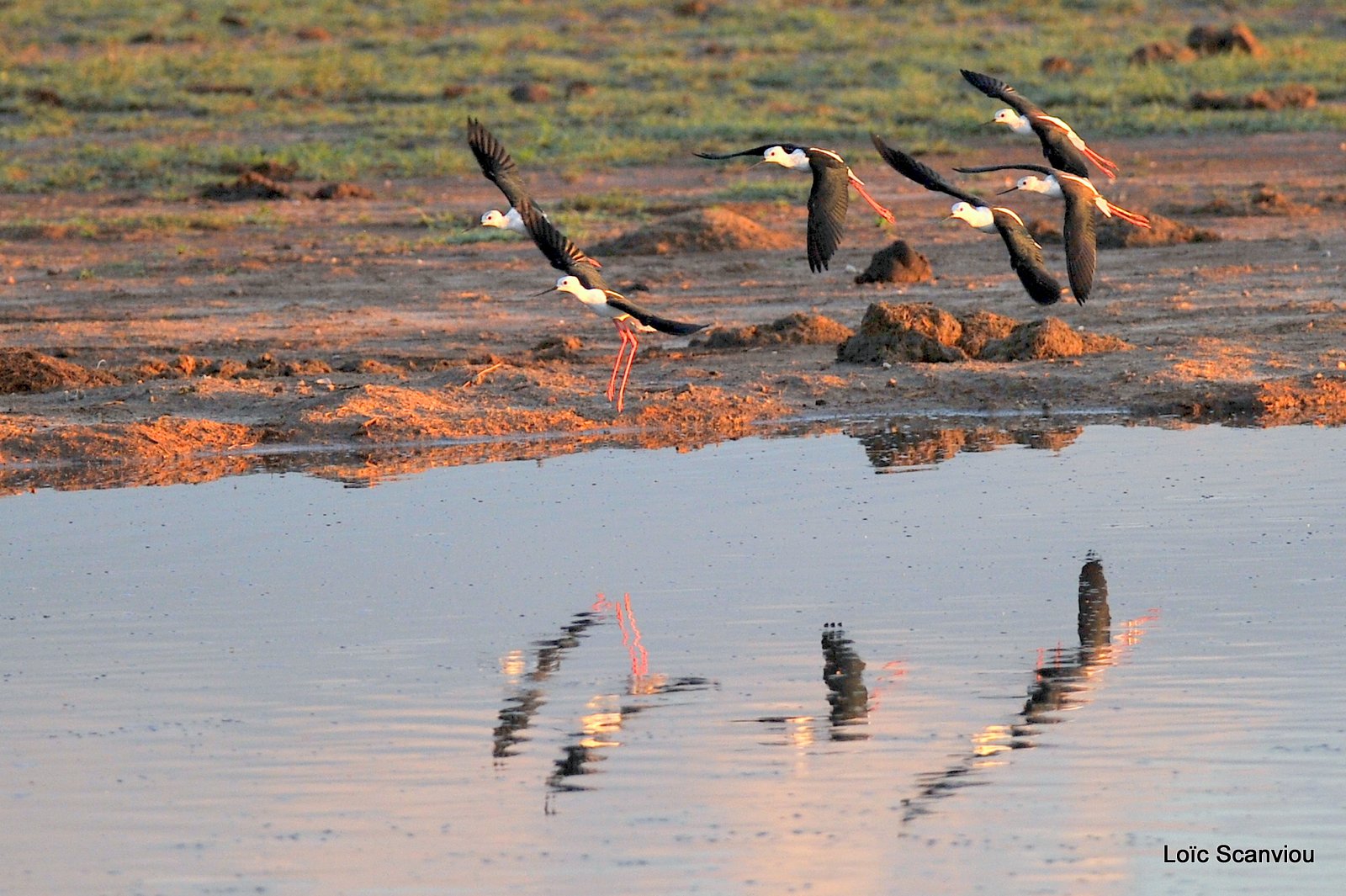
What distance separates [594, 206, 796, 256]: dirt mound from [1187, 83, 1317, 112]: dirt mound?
9891mm

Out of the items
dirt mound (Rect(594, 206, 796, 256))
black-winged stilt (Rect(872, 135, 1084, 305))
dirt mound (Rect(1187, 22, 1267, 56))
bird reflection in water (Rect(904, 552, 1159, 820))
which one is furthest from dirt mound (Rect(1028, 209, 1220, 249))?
dirt mound (Rect(1187, 22, 1267, 56))

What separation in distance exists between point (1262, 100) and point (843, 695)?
2037cm

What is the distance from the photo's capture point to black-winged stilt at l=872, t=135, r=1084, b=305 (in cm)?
1086

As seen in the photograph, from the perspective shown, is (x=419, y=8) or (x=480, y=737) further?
(x=419, y=8)

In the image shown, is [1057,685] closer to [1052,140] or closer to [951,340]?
[1052,140]

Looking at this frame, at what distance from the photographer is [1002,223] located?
1143 cm

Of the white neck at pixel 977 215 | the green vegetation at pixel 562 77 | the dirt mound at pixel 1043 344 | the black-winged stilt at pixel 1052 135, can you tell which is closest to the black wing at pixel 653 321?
the white neck at pixel 977 215

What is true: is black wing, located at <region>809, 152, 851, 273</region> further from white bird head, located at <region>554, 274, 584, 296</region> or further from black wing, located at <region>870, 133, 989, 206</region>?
white bird head, located at <region>554, 274, 584, 296</region>

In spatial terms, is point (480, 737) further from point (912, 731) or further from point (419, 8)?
point (419, 8)

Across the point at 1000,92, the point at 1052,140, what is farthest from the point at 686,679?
the point at 1052,140

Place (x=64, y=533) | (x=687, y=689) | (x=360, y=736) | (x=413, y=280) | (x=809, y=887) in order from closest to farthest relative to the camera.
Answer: (x=809, y=887) < (x=360, y=736) < (x=687, y=689) < (x=64, y=533) < (x=413, y=280)

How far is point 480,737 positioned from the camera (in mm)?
7164

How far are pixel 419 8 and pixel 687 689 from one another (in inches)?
1394

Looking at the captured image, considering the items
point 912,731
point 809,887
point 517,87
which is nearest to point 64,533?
point 912,731
